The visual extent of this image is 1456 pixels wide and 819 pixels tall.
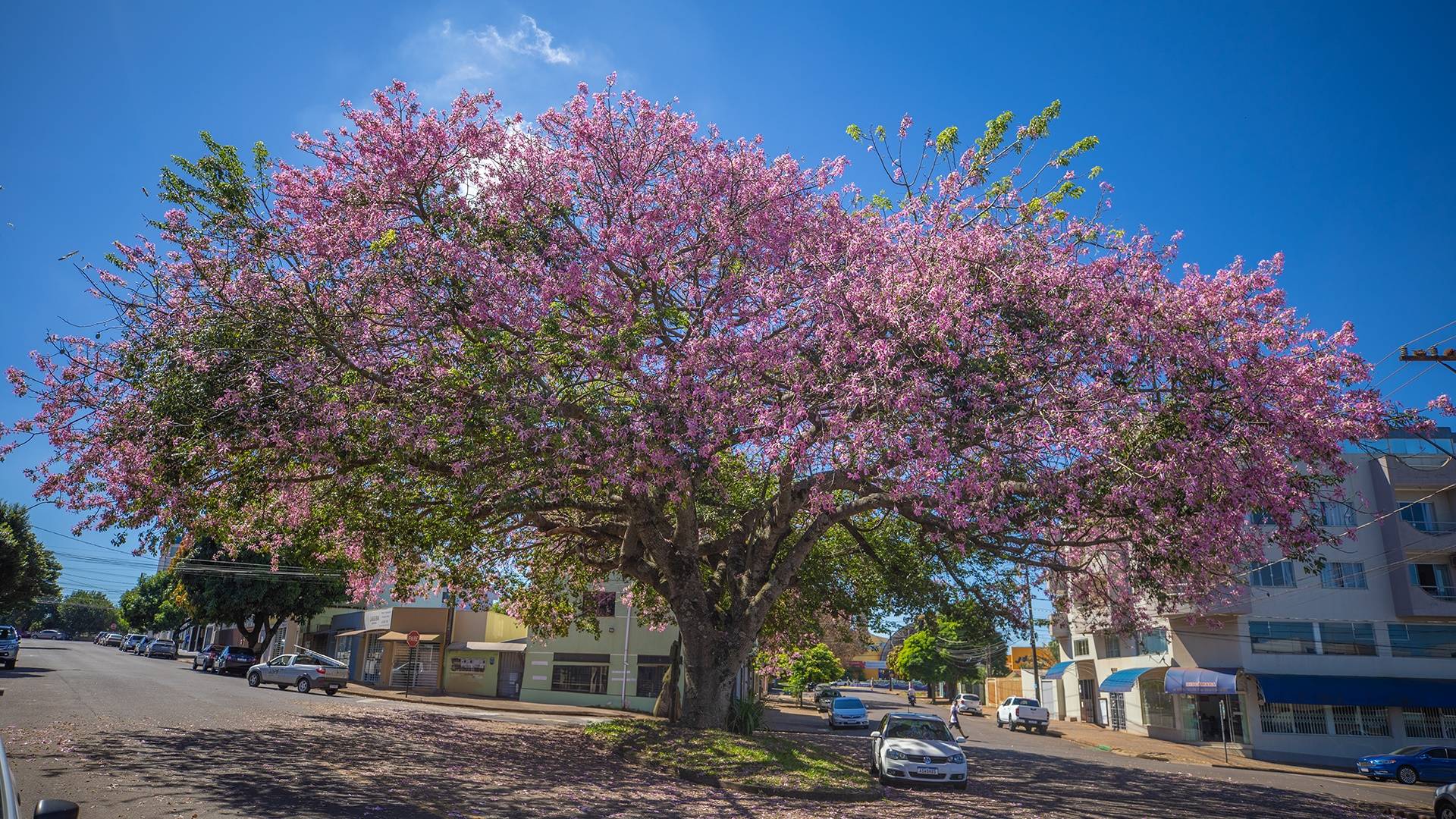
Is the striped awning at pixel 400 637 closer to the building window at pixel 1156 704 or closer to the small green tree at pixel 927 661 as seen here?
the building window at pixel 1156 704

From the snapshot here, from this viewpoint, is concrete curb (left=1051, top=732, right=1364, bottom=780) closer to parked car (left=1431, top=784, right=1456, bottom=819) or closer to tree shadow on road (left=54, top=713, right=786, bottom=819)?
parked car (left=1431, top=784, right=1456, bottom=819)

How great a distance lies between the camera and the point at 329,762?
42.6 feet

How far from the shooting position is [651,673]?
3875 cm

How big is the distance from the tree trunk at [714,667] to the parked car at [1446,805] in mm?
13500

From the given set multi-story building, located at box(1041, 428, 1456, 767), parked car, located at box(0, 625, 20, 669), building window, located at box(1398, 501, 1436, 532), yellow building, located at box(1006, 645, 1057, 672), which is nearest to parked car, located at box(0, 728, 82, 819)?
multi-story building, located at box(1041, 428, 1456, 767)

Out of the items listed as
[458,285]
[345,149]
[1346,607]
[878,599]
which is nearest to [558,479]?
[458,285]

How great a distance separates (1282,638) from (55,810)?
41.8m

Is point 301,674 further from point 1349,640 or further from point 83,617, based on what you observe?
point 83,617

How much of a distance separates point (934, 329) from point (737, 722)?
10.7 metres

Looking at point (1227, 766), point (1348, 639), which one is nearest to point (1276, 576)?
point (1348, 639)

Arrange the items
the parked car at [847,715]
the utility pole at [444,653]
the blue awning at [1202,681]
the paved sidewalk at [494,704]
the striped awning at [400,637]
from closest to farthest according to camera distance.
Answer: the paved sidewalk at [494,704] < the blue awning at [1202,681] < the parked car at [847,715] < the utility pole at [444,653] < the striped awning at [400,637]

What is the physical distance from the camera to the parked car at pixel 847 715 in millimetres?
36781

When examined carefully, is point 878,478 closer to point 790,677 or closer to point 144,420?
point 144,420

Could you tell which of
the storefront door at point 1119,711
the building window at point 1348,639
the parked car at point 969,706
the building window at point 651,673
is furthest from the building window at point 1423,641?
the building window at point 651,673
